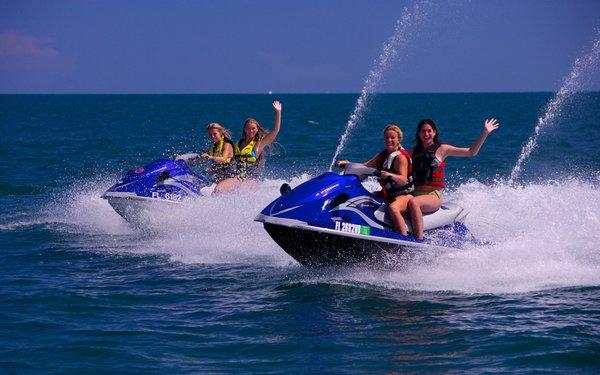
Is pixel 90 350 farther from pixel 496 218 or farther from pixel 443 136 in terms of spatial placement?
pixel 443 136

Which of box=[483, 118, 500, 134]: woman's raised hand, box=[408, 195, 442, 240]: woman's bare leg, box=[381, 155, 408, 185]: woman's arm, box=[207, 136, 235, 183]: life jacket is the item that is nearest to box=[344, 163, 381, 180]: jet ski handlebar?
box=[381, 155, 408, 185]: woman's arm

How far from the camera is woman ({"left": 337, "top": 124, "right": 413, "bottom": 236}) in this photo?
7.97 meters

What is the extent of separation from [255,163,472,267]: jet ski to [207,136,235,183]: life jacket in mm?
3425

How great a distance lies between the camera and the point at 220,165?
37.8 ft

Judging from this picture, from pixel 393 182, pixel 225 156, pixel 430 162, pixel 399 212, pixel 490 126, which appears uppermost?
pixel 225 156

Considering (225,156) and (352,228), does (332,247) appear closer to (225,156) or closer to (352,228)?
(352,228)

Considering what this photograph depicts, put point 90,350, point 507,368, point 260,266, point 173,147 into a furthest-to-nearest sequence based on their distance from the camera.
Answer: point 173,147 < point 260,266 < point 90,350 < point 507,368

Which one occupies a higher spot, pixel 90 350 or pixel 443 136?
pixel 443 136

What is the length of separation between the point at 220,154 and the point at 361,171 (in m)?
3.92

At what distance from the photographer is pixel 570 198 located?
1209 centimetres

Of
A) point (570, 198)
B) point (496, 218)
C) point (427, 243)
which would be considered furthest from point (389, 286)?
point (570, 198)

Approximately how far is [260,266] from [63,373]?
3.47 metres

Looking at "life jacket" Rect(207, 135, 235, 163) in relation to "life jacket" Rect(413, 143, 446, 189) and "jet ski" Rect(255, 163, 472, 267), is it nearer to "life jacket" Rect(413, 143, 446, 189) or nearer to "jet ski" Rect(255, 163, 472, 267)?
"jet ski" Rect(255, 163, 472, 267)

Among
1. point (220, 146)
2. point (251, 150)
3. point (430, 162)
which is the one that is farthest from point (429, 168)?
point (220, 146)
